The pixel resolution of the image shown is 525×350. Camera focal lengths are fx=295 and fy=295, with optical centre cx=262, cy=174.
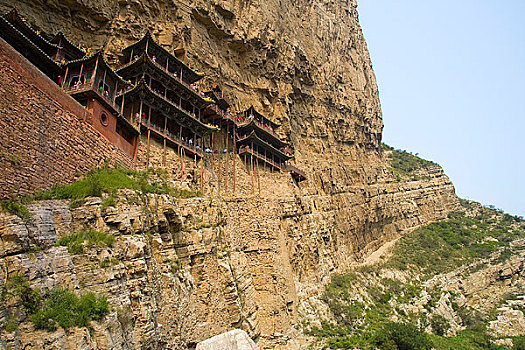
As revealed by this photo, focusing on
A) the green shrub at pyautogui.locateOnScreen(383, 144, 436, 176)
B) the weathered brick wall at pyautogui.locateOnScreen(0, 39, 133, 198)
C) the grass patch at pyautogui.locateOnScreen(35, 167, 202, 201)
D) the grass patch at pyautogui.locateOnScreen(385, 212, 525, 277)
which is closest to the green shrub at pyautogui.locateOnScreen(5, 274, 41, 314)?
the weathered brick wall at pyautogui.locateOnScreen(0, 39, 133, 198)

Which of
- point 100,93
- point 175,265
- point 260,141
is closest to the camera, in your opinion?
point 175,265

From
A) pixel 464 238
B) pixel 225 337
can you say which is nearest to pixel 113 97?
pixel 225 337

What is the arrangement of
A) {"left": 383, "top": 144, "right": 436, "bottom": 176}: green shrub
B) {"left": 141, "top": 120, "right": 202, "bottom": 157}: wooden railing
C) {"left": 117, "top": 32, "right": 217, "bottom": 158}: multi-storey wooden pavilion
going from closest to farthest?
{"left": 141, "top": 120, "right": 202, "bottom": 157}: wooden railing < {"left": 117, "top": 32, "right": 217, "bottom": 158}: multi-storey wooden pavilion < {"left": 383, "top": 144, "right": 436, "bottom": 176}: green shrub

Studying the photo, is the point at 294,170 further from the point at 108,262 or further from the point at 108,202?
the point at 108,262

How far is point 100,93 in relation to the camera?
12.5m

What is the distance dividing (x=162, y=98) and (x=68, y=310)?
1285 centimetres

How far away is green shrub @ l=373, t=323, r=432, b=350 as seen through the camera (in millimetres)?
19000

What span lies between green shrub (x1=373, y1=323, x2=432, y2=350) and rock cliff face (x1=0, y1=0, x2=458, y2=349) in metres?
5.14

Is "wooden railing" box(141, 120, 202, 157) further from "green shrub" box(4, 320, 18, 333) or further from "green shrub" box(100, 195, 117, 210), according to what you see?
"green shrub" box(4, 320, 18, 333)

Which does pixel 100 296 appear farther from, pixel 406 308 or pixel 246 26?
pixel 406 308

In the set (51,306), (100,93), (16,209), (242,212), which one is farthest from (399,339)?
(100,93)

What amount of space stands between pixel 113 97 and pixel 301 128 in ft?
74.0

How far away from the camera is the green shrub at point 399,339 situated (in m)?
19.0

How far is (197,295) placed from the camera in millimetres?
11883
